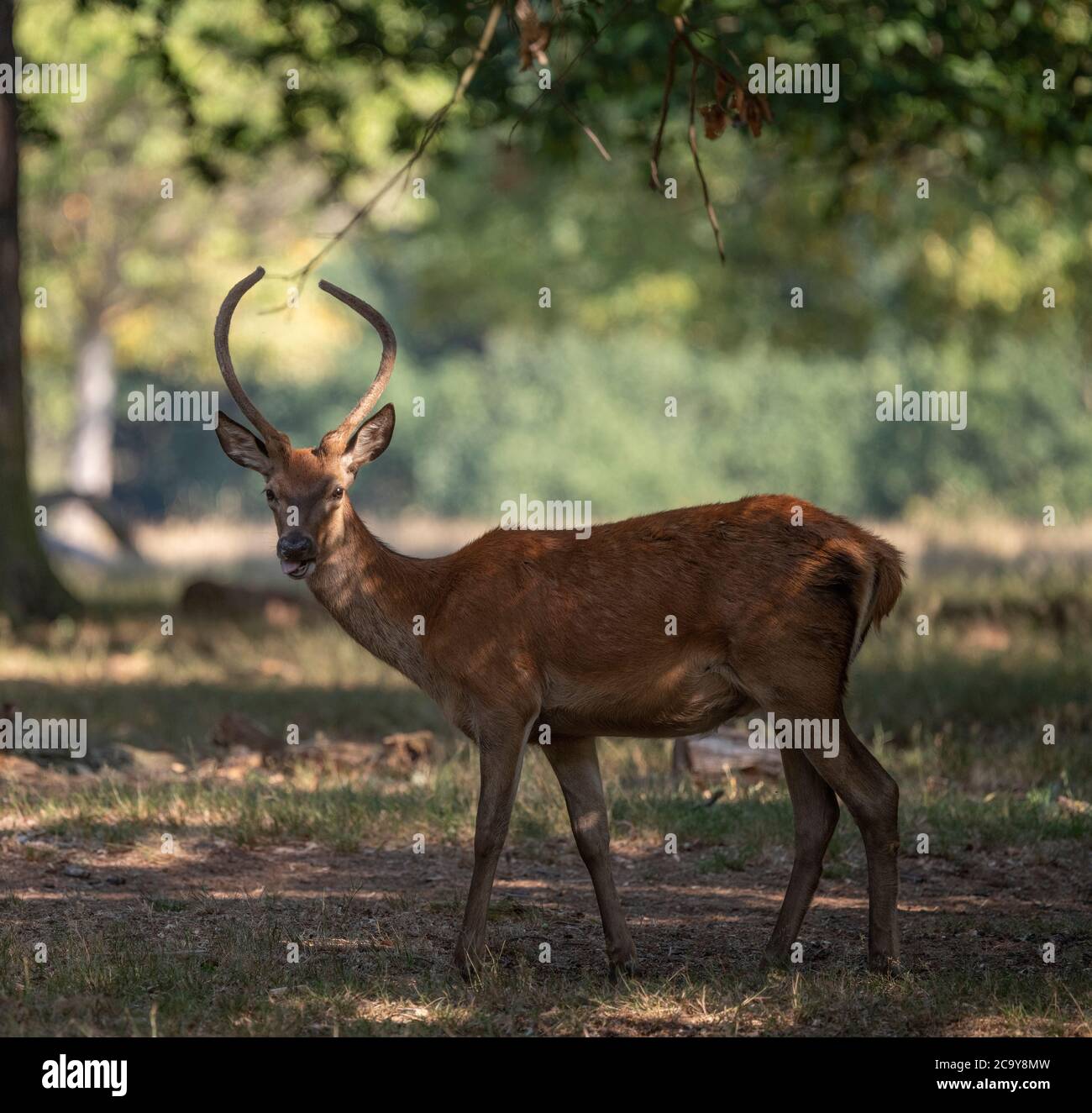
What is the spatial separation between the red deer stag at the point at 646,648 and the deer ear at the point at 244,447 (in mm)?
109

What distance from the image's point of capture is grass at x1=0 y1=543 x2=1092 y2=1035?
18.5ft

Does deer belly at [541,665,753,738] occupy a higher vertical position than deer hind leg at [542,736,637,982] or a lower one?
higher

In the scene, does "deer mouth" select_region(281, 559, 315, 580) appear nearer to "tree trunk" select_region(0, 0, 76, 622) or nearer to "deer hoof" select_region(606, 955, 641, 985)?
"deer hoof" select_region(606, 955, 641, 985)

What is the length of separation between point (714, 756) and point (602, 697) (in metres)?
3.30

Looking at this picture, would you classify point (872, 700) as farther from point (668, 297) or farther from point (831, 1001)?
point (668, 297)

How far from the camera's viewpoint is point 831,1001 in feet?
18.7

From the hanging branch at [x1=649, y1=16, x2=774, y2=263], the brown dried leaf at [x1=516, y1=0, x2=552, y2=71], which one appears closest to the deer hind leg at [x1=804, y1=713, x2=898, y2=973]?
the hanging branch at [x1=649, y1=16, x2=774, y2=263]

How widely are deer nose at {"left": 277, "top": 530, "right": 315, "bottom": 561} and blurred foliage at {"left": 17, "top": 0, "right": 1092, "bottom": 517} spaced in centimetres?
164

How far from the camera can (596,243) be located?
87.0 feet

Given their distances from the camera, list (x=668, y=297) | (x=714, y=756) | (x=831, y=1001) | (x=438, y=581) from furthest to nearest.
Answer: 1. (x=668, y=297)
2. (x=714, y=756)
3. (x=438, y=581)
4. (x=831, y=1001)

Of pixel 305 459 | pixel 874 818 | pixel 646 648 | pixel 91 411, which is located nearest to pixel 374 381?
pixel 305 459

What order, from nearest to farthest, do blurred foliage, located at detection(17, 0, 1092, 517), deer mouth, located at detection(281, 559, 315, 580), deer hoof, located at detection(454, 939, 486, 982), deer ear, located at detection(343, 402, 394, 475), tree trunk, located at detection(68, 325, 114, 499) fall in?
deer hoof, located at detection(454, 939, 486, 982) → deer mouth, located at detection(281, 559, 315, 580) → deer ear, located at detection(343, 402, 394, 475) → blurred foliage, located at detection(17, 0, 1092, 517) → tree trunk, located at detection(68, 325, 114, 499)

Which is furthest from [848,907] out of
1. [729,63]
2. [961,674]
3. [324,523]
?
[729,63]

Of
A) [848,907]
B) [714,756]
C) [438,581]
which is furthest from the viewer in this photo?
[714,756]
